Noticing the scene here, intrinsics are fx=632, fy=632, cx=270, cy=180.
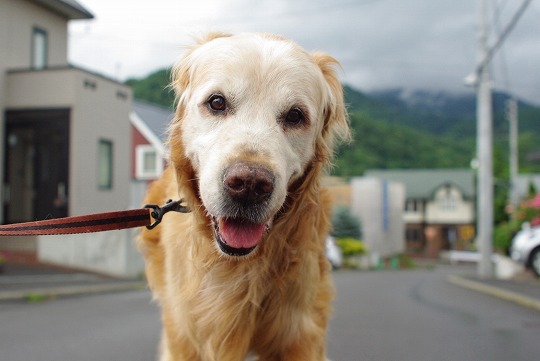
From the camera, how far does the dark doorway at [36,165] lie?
52.8ft

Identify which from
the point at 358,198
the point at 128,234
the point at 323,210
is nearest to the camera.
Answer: the point at 323,210

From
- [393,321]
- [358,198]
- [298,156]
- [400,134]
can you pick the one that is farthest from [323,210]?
[400,134]

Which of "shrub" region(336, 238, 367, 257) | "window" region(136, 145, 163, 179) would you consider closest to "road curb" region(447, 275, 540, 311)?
"window" region(136, 145, 163, 179)

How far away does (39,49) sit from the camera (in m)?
17.0

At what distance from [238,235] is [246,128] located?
477 mm

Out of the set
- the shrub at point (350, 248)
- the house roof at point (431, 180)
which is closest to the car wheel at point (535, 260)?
the shrub at point (350, 248)

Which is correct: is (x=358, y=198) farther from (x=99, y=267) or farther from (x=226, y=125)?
(x=226, y=125)

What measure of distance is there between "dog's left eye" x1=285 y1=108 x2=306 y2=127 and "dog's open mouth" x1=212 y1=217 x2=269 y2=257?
0.51 m

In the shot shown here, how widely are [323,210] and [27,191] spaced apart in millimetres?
15150

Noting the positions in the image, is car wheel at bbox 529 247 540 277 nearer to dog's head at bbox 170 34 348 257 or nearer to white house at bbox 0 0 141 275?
white house at bbox 0 0 141 275

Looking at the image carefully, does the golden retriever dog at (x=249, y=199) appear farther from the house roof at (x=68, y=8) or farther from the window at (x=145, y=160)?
the window at (x=145, y=160)

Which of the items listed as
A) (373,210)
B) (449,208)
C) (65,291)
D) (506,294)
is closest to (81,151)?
(65,291)

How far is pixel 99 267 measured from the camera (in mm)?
15766

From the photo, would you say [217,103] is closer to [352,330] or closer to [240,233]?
[240,233]
